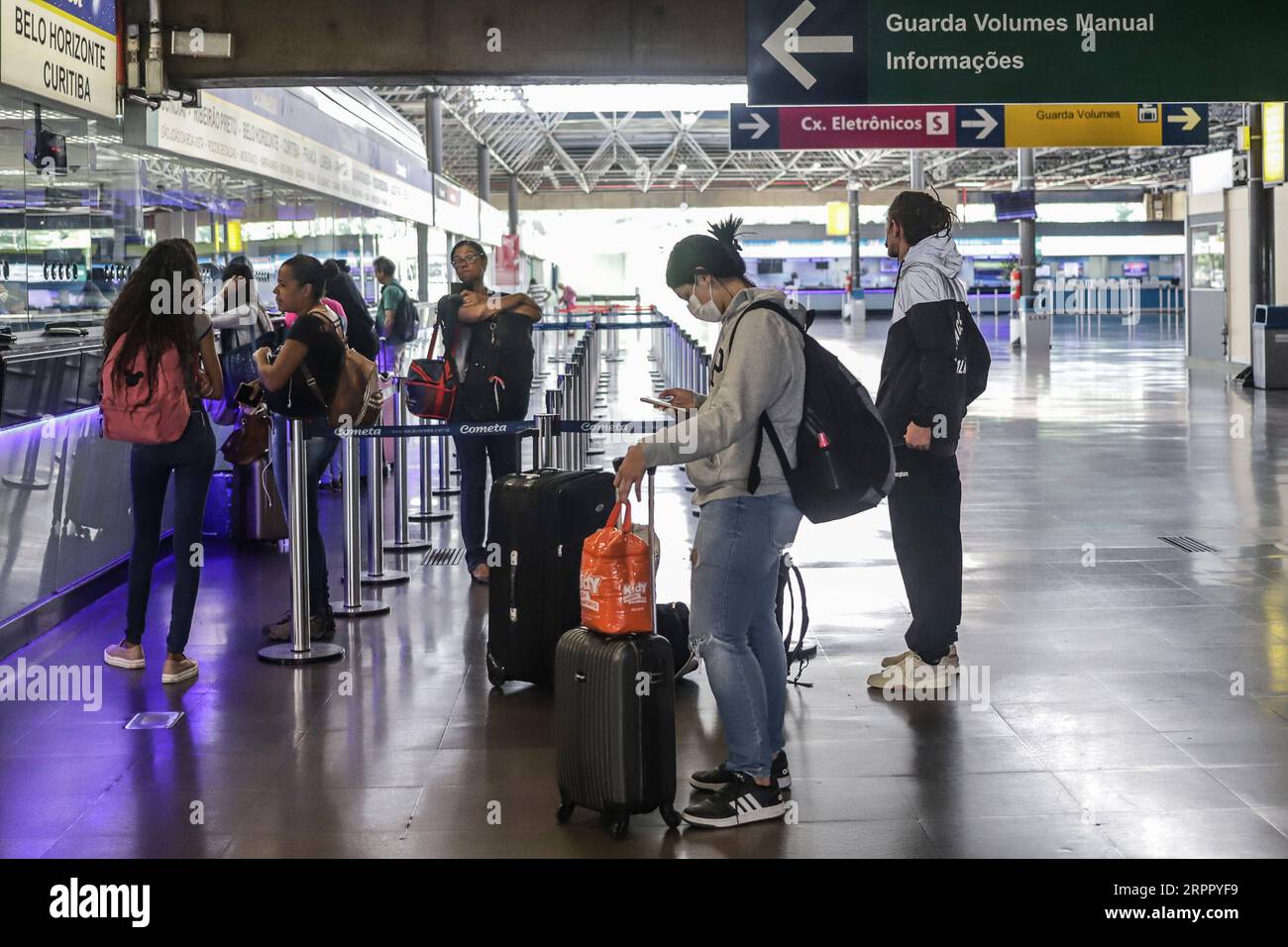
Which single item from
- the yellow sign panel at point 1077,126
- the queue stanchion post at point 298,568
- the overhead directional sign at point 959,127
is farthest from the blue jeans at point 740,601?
the yellow sign panel at point 1077,126

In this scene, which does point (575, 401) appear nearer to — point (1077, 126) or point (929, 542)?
point (1077, 126)

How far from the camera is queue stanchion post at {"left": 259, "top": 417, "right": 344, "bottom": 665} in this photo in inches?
245

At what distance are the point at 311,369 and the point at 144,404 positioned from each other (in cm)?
75

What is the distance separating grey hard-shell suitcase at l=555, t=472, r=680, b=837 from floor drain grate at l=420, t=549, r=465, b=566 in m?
4.32

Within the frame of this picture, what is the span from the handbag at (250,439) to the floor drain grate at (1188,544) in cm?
501

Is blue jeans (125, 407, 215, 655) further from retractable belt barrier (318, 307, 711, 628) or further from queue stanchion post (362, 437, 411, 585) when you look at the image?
queue stanchion post (362, 437, 411, 585)

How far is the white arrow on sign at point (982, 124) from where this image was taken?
13727 millimetres

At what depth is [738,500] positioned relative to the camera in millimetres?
4109

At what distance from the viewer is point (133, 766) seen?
4.79 m

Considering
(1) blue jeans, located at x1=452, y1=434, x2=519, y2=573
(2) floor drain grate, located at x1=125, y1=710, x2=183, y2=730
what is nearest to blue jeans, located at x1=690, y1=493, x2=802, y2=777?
(2) floor drain grate, located at x1=125, y1=710, x2=183, y2=730

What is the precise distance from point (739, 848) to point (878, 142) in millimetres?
10120

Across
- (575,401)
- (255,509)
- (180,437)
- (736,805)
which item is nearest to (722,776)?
(736,805)
